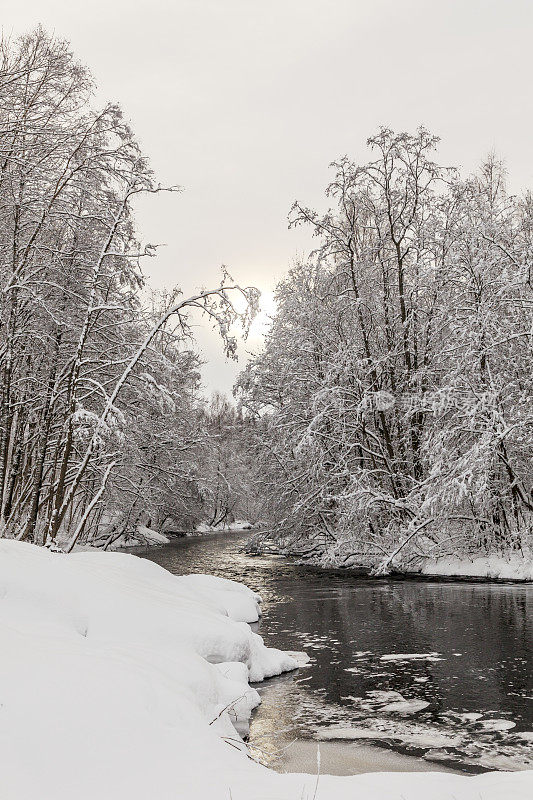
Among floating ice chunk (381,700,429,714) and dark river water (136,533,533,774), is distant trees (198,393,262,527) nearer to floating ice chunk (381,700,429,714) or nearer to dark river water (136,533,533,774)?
dark river water (136,533,533,774)

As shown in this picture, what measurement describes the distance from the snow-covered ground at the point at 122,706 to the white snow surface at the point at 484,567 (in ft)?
41.9

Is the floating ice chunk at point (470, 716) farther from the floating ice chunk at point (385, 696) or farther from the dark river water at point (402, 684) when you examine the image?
the floating ice chunk at point (385, 696)

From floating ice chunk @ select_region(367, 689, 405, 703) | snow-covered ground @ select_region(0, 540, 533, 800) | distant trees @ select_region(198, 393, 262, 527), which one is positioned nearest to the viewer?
snow-covered ground @ select_region(0, 540, 533, 800)

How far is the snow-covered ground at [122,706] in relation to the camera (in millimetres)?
3898

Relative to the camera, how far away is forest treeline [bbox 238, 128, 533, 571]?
1972 cm

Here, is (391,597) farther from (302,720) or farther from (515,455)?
(302,720)

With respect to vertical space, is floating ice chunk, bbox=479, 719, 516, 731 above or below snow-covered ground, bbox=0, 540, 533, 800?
below

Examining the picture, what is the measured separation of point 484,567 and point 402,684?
12433 mm

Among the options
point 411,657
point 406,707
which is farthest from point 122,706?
point 411,657

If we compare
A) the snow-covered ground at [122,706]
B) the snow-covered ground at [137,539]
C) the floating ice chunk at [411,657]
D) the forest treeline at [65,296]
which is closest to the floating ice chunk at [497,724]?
the snow-covered ground at [122,706]

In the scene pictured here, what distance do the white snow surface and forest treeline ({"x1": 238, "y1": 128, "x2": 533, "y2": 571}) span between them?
0.40m

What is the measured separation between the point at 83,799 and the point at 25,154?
11.7 m

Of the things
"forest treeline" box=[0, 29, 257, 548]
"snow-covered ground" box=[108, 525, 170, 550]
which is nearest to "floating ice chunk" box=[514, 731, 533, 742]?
"forest treeline" box=[0, 29, 257, 548]

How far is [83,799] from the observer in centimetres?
360
